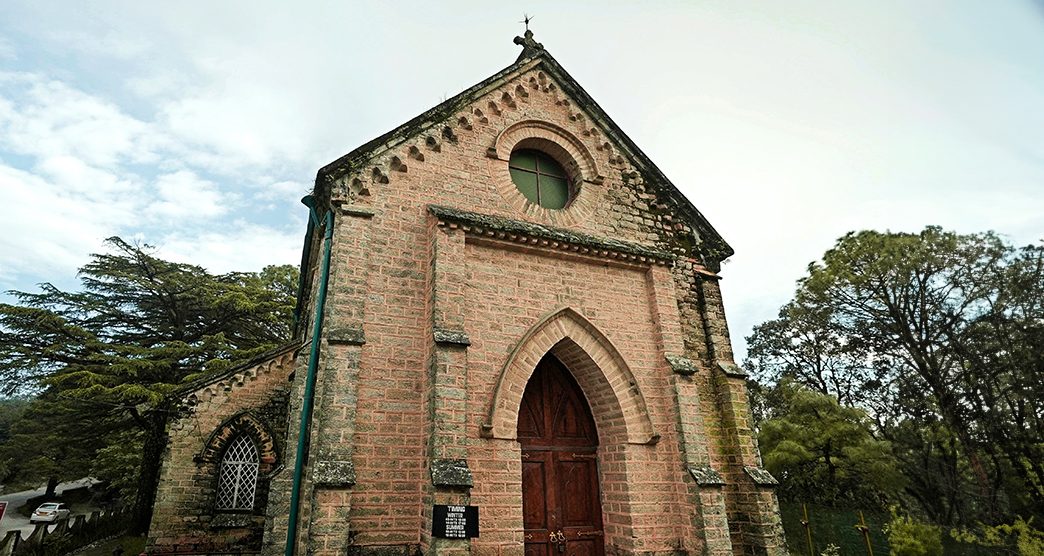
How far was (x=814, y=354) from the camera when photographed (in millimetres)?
23531

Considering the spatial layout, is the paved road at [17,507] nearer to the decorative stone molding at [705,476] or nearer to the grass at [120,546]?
the grass at [120,546]

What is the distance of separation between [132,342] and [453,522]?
21812 millimetres

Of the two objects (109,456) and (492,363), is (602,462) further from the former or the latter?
(109,456)

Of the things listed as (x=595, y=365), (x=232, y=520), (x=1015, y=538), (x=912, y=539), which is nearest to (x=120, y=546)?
(x=232, y=520)

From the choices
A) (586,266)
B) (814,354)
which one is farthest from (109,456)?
(814,354)

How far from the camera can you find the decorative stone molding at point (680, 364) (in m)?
7.70

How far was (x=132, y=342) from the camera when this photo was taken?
67.7ft

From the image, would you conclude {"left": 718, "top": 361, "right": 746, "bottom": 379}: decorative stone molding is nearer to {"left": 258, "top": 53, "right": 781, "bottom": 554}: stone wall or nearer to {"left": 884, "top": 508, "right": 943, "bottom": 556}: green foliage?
{"left": 258, "top": 53, "right": 781, "bottom": 554}: stone wall

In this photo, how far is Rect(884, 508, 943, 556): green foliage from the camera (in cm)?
1147

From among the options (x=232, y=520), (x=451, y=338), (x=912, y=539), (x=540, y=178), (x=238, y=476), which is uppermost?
(x=540, y=178)

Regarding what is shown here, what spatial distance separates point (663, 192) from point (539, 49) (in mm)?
3792

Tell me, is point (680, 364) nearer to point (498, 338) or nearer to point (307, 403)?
point (498, 338)

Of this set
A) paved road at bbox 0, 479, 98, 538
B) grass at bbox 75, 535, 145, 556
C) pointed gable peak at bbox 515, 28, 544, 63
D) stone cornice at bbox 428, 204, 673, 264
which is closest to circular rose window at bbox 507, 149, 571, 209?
stone cornice at bbox 428, 204, 673, 264

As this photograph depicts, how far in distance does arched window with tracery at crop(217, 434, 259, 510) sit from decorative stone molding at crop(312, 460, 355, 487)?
28.5 feet
